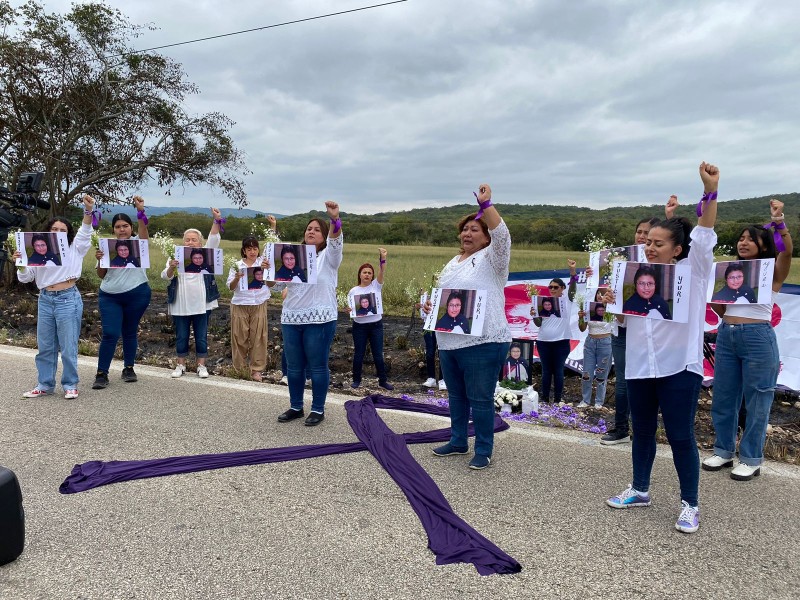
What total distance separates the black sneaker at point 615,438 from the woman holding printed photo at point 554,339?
175cm

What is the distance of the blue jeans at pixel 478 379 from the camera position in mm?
4434

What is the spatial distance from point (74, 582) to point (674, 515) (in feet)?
11.1

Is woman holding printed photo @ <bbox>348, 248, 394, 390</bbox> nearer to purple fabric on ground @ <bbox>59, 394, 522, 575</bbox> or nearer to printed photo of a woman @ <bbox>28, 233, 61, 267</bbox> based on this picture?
purple fabric on ground @ <bbox>59, 394, 522, 575</bbox>

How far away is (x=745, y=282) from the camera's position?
441 centimetres

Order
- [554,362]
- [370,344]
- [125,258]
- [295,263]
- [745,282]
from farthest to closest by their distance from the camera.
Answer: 1. [370,344]
2. [554,362]
3. [125,258]
4. [295,263]
5. [745,282]

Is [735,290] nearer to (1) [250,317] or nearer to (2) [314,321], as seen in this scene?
(2) [314,321]

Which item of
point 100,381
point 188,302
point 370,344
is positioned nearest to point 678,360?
point 370,344

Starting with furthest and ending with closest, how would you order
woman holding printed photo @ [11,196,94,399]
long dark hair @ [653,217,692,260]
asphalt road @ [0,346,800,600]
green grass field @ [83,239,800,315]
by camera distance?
green grass field @ [83,239,800,315] → woman holding printed photo @ [11,196,94,399] → long dark hair @ [653,217,692,260] → asphalt road @ [0,346,800,600]

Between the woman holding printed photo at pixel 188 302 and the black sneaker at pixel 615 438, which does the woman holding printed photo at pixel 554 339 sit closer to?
the black sneaker at pixel 615 438

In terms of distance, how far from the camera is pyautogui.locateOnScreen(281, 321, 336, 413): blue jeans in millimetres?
5539

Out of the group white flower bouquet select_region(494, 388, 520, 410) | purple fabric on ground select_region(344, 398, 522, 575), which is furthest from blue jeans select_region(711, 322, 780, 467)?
purple fabric on ground select_region(344, 398, 522, 575)

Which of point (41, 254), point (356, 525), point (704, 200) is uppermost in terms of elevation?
point (704, 200)

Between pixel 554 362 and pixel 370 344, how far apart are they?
7.64ft

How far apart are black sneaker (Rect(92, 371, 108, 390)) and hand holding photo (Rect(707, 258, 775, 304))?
20.3 ft
